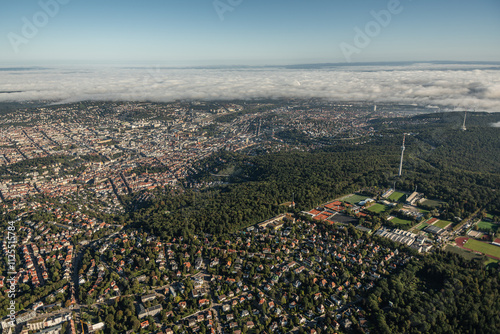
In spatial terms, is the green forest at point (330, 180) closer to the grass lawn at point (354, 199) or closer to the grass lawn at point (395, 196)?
the grass lawn at point (354, 199)

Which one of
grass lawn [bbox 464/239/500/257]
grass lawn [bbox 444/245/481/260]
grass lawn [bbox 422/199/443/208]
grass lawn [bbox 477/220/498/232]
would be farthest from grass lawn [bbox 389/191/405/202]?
grass lawn [bbox 444/245/481/260]

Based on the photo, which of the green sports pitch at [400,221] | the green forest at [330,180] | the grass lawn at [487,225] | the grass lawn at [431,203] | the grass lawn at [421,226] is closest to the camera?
the grass lawn at [487,225]

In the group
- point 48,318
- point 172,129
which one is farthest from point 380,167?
point 172,129

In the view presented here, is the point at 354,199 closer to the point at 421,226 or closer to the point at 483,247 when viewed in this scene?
the point at 421,226

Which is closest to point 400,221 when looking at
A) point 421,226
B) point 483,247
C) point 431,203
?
point 421,226

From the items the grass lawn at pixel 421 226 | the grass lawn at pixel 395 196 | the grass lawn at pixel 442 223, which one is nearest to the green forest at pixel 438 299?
the grass lawn at pixel 421 226

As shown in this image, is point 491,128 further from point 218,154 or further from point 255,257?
point 255,257
